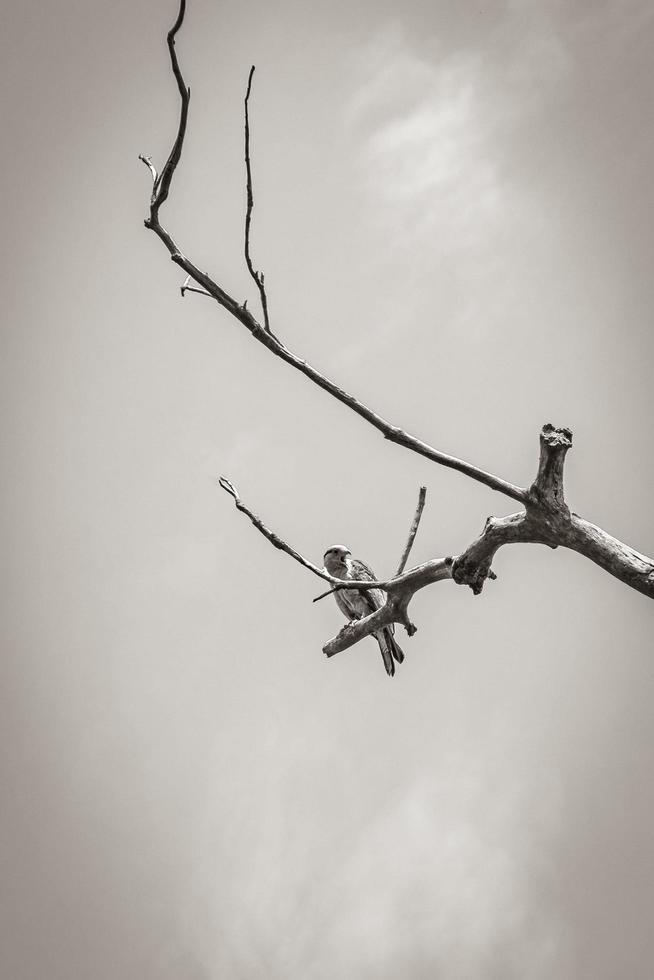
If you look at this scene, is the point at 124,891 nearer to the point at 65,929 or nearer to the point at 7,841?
the point at 65,929

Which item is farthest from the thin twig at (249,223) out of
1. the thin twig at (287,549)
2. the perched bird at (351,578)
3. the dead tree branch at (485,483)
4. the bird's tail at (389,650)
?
the perched bird at (351,578)

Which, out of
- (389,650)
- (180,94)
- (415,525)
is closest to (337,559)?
(389,650)

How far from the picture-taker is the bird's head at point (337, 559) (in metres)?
11.0

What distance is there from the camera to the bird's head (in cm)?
1101

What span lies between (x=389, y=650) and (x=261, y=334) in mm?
6046

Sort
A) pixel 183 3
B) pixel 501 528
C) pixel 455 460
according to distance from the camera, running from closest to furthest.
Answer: pixel 183 3 < pixel 455 460 < pixel 501 528

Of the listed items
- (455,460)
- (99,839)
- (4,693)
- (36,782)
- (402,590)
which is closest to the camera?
(455,460)

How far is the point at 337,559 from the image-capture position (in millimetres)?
11055

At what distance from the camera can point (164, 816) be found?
223 feet

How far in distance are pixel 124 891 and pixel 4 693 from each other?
39443mm

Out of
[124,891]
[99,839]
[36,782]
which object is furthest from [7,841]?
[124,891]

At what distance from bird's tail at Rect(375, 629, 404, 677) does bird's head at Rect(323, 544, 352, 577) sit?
92.0 inches

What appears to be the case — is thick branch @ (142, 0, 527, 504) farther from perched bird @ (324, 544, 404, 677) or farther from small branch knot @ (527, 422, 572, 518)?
perched bird @ (324, 544, 404, 677)

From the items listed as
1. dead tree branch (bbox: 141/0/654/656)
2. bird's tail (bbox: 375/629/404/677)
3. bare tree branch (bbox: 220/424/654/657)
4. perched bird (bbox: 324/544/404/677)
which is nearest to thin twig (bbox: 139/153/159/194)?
dead tree branch (bbox: 141/0/654/656)
